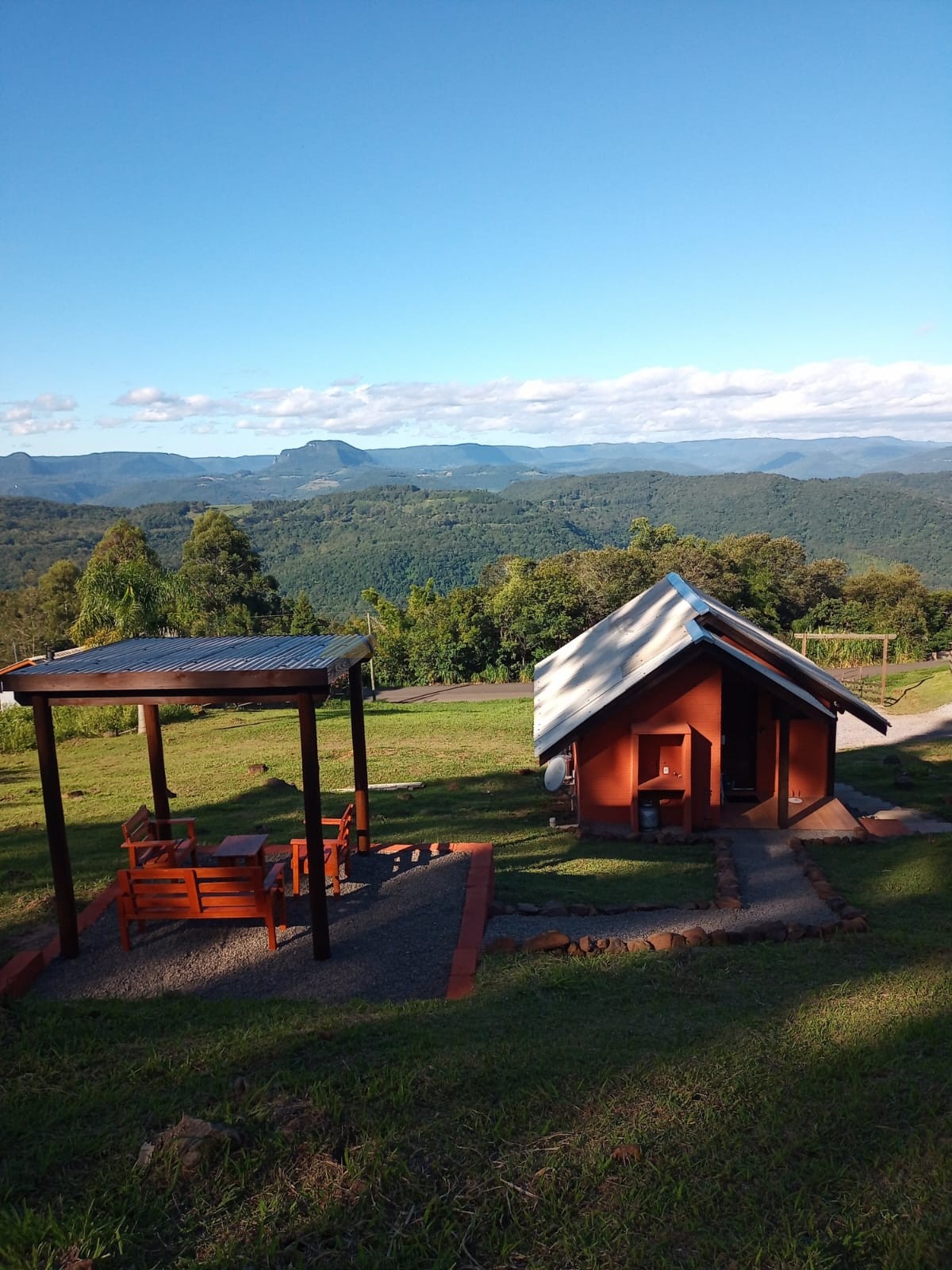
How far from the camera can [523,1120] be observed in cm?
463

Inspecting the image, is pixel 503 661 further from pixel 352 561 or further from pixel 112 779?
pixel 352 561

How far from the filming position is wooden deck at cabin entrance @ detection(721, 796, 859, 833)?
12859mm

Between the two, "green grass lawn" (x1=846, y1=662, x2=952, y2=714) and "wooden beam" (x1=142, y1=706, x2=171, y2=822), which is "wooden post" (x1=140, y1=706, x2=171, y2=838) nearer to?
"wooden beam" (x1=142, y1=706, x2=171, y2=822)

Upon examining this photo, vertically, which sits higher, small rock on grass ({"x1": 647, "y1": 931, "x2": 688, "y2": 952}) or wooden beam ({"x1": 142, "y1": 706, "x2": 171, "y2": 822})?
wooden beam ({"x1": 142, "y1": 706, "x2": 171, "y2": 822})

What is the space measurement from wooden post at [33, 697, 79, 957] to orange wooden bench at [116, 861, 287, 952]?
442 mm

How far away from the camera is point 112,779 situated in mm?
16984

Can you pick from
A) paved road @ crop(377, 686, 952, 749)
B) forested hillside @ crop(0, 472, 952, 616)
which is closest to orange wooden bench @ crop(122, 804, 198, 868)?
paved road @ crop(377, 686, 952, 749)

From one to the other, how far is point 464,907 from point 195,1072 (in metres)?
3.81

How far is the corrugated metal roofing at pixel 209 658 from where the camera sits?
7574 millimetres

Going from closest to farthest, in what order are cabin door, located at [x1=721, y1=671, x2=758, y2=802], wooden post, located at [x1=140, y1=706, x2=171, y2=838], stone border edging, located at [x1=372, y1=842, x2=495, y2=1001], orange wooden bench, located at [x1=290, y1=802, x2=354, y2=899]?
stone border edging, located at [x1=372, y1=842, x2=495, y2=1001]
orange wooden bench, located at [x1=290, y1=802, x2=354, y2=899]
wooden post, located at [x1=140, y1=706, x2=171, y2=838]
cabin door, located at [x1=721, y1=671, x2=758, y2=802]

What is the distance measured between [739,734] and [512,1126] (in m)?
10.8

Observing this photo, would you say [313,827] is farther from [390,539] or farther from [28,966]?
[390,539]

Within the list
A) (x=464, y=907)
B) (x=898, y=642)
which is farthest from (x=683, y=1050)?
(x=898, y=642)

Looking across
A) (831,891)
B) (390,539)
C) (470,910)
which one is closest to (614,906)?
(470,910)
